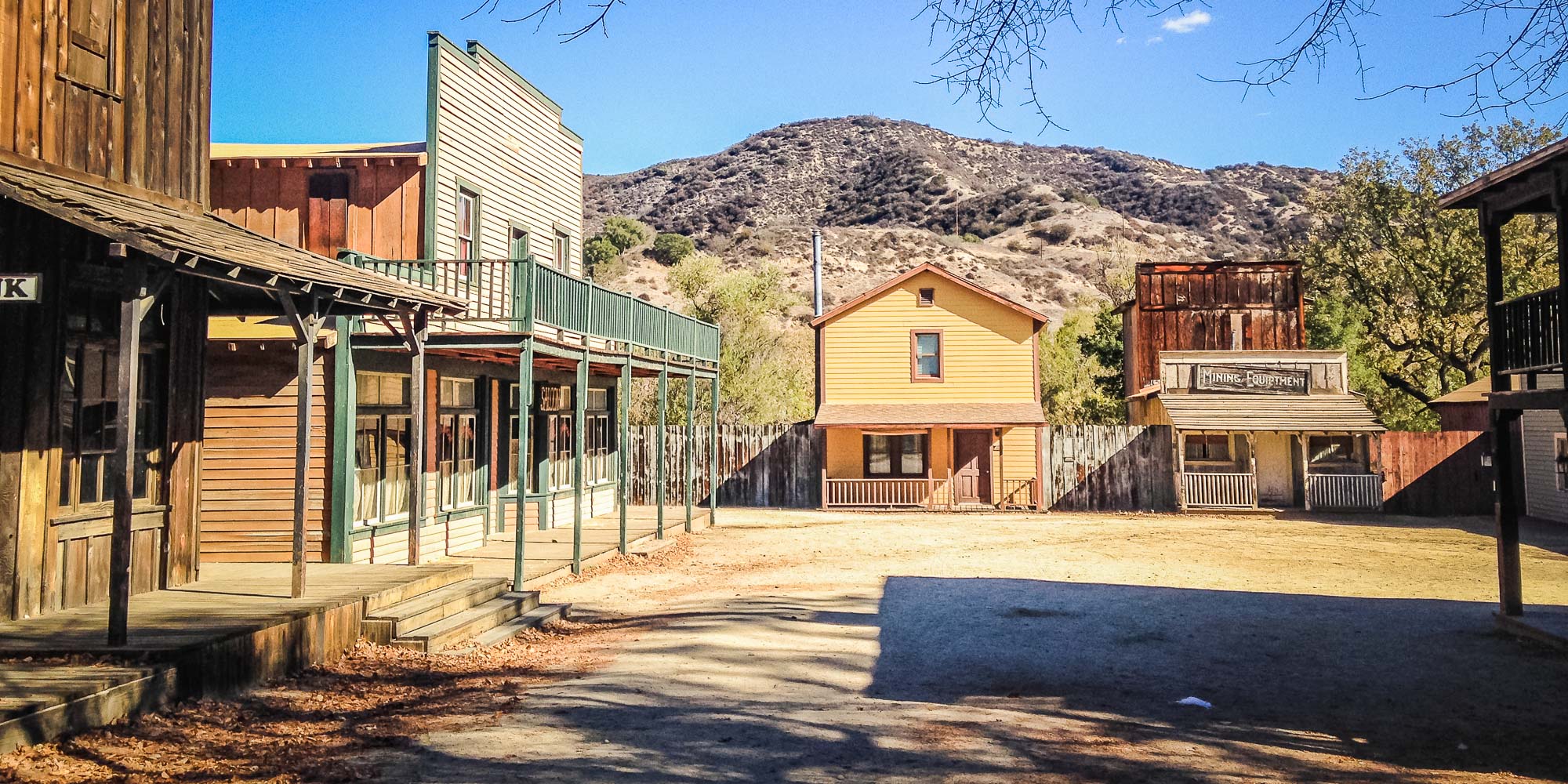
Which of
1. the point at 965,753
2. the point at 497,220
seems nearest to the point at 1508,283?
the point at 497,220

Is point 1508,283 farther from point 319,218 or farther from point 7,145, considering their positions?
point 7,145

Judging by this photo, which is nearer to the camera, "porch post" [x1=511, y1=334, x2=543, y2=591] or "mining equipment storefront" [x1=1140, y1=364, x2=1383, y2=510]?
"porch post" [x1=511, y1=334, x2=543, y2=591]

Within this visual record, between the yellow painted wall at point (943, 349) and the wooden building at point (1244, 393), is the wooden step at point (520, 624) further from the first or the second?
the wooden building at point (1244, 393)

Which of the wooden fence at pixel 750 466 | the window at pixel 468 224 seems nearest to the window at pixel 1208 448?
the wooden fence at pixel 750 466

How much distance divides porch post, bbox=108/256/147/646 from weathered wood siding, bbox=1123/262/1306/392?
2986cm

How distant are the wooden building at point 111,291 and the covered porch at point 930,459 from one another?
65.4 ft

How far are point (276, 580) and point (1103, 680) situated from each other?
8.03m

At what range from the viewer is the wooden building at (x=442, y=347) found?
12695 millimetres

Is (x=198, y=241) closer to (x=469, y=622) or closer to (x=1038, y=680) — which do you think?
(x=469, y=622)

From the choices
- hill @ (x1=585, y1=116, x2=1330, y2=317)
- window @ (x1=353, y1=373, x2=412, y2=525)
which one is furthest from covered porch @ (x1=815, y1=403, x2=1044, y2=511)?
hill @ (x1=585, y1=116, x2=1330, y2=317)

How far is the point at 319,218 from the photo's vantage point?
16.1 metres

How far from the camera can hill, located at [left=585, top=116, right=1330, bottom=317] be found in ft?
279

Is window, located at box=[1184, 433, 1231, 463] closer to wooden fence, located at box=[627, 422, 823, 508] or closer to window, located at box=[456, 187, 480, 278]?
wooden fence, located at box=[627, 422, 823, 508]

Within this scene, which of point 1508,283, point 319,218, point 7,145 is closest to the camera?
point 7,145
